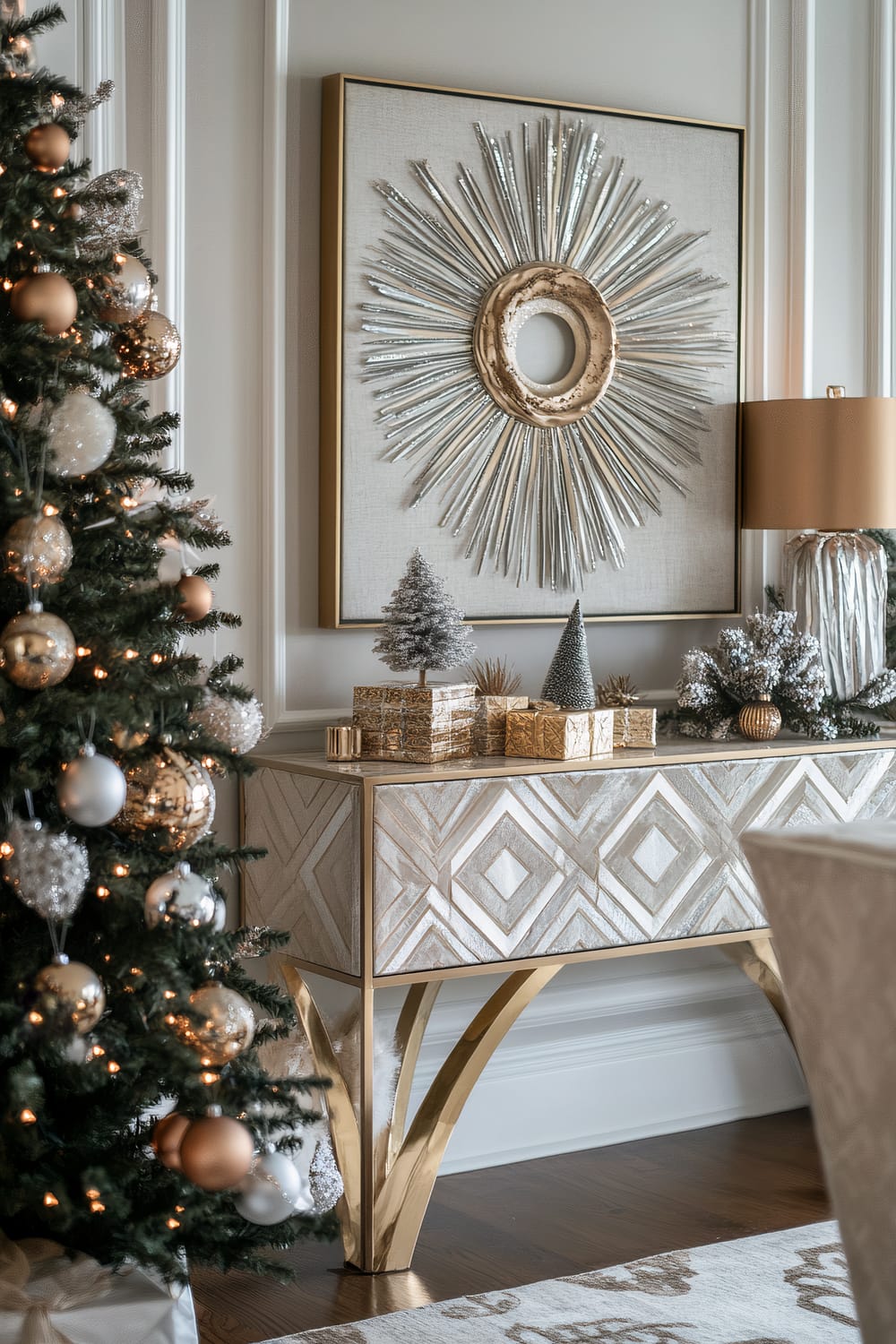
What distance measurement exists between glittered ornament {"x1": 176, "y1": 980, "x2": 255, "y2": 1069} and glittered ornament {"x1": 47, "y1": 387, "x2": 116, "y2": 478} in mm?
651

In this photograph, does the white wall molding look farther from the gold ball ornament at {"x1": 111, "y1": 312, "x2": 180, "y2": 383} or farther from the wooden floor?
the gold ball ornament at {"x1": 111, "y1": 312, "x2": 180, "y2": 383}

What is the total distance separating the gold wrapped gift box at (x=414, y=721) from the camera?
2.63 m

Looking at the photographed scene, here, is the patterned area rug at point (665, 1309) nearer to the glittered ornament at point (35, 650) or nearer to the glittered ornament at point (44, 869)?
the glittered ornament at point (44, 869)

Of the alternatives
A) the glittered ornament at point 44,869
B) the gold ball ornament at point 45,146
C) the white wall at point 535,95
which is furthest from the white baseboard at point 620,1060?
the gold ball ornament at point 45,146

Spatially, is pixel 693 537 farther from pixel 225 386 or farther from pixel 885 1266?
pixel 885 1266

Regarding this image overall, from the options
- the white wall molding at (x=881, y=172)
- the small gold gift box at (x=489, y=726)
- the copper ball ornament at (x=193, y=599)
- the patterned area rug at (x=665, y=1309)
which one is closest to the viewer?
the copper ball ornament at (x=193, y=599)

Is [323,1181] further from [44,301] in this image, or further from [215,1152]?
[44,301]

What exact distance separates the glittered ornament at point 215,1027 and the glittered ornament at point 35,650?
42 centimetres

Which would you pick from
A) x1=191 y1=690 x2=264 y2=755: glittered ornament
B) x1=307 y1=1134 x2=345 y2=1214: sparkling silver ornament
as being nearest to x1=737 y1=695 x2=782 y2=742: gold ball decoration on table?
x1=307 y1=1134 x2=345 y2=1214: sparkling silver ornament

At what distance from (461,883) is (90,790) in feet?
3.25

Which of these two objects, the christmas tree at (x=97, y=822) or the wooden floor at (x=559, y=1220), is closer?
the christmas tree at (x=97, y=822)

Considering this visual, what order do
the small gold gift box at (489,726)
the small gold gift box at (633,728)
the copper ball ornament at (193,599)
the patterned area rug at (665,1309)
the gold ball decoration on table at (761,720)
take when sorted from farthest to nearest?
the gold ball decoration on table at (761,720)
the small gold gift box at (633,728)
the small gold gift box at (489,726)
the patterned area rug at (665,1309)
the copper ball ornament at (193,599)

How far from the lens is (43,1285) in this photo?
1.83 m

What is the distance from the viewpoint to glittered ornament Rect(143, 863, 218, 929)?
1761 millimetres
